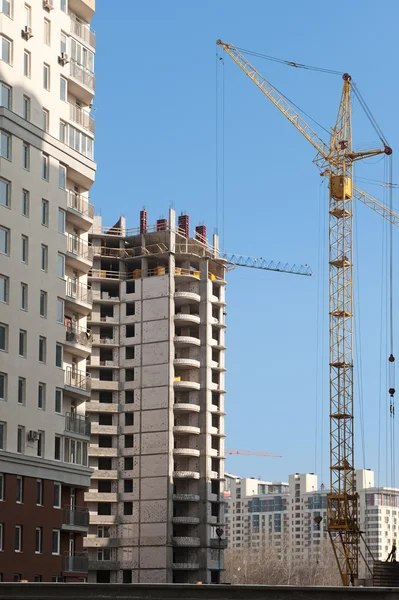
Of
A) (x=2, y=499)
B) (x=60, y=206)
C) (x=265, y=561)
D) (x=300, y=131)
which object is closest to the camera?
(x=2, y=499)

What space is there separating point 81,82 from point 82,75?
0.87m

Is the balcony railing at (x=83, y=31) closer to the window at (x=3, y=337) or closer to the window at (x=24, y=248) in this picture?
the window at (x=24, y=248)

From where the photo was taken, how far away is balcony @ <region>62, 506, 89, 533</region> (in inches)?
2781

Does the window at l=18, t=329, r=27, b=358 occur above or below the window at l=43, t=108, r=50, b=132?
below

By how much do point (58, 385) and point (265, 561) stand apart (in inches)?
5064

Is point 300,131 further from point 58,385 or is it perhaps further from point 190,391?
point 58,385

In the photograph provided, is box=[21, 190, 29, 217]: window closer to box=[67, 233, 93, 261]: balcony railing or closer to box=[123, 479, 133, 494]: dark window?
box=[67, 233, 93, 261]: balcony railing

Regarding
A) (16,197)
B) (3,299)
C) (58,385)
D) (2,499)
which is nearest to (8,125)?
(16,197)

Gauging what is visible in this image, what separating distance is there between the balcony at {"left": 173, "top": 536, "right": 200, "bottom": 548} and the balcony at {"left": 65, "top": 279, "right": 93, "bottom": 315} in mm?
56255

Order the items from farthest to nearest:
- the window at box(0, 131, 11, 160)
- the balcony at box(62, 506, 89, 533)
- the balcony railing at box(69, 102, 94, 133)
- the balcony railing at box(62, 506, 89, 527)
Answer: the balcony railing at box(69, 102, 94, 133) < the balcony railing at box(62, 506, 89, 527) < the balcony at box(62, 506, 89, 533) < the window at box(0, 131, 11, 160)

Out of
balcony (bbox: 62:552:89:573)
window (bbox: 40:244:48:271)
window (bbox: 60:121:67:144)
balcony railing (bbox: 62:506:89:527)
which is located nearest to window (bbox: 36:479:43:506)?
balcony railing (bbox: 62:506:89:527)

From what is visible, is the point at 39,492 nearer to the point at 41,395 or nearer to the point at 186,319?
the point at 41,395

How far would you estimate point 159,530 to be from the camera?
420 feet

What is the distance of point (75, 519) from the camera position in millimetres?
71750
